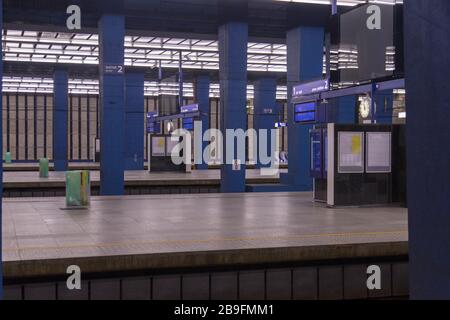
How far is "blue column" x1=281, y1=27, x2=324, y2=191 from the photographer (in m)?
18.7

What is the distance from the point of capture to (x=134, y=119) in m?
33.5

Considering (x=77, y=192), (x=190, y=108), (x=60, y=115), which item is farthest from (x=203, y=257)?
(x=60, y=115)

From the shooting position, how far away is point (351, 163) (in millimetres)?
11367

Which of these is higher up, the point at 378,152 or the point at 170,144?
A: the point at 170,144

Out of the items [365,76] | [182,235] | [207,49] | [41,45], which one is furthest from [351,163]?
[41,45]

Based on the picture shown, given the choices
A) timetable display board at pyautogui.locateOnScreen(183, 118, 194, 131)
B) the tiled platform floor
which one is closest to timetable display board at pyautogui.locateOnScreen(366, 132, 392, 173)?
the tiled platform floor

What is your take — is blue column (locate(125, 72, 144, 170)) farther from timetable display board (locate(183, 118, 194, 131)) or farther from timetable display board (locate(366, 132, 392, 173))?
timetable display board (locate(366, 132, 392, 173))

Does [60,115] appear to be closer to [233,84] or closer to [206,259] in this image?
[233,84]

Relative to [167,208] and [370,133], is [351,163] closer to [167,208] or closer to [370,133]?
[370,133]

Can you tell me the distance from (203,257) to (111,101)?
1248 cm

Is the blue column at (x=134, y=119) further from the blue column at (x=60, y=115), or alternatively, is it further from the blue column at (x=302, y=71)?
the blue column at (x=302, y=71)

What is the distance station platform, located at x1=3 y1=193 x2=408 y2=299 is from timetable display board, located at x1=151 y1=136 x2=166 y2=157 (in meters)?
16.9

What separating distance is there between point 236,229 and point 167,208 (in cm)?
332

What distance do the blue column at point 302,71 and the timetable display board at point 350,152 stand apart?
7.40 m
